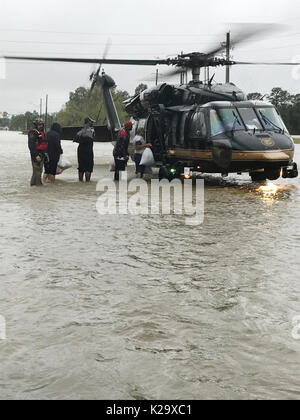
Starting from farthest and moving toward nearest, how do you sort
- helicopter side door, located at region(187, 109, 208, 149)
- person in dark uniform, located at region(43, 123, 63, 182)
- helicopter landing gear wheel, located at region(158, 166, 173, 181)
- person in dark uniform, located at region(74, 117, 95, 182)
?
helicopter landing gear wheel, located at region(158, 166, 173, 181), person in dark uniform, located at region(74, 117, 95, 182), helicopter side door, located at region(187, 109, 208, 149), person in dark uniform, located at region(43, 123, 63, 182)

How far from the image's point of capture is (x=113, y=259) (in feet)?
19.5

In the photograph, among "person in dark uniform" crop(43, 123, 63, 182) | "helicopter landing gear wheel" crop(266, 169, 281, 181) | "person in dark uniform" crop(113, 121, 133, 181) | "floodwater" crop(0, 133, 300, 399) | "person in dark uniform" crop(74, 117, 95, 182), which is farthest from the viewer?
"person in dark uniform" crop(113, 121, 133, 181)

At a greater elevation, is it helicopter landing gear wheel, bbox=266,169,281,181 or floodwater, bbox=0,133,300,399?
helicopter landing gear wheel, bbox=266,169,281,181

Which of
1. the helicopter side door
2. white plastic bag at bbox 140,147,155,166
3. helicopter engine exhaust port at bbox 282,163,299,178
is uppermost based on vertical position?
the helicopter side door

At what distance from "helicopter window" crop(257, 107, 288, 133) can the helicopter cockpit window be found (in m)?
0.68

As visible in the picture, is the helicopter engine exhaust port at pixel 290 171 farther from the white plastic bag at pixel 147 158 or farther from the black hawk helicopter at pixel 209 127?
the white plastic bag at pixel 147 158

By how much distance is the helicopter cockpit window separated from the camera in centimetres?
1352

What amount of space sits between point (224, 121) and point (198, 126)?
33.1 inches

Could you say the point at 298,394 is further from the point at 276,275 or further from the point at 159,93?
the point at 159,93

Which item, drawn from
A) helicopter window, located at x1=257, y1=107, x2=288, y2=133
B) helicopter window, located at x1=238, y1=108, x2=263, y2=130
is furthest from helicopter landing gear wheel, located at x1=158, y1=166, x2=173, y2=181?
helicopter window, located at x1=257, y1=107, x2=288, y2=133

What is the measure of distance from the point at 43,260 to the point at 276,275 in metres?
2.48

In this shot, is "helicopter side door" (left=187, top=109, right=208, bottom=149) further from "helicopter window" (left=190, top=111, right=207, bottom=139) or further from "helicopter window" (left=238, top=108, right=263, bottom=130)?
"helicopter window" (left=238, top=108, right=263, bottom=130)

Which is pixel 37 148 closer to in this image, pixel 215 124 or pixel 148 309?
pixel 215 124

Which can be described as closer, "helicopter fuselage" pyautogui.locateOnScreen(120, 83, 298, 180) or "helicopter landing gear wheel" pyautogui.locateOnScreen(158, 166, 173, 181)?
Answer: "helicopter fuselage" pyautogui.locateOnScreen(120, 83, 298, 180)
